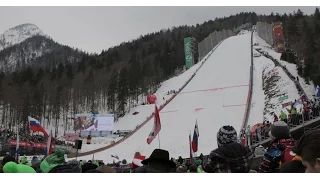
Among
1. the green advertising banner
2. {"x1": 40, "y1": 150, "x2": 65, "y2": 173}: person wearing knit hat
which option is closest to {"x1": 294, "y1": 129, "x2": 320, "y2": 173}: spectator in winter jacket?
{"x1": 40, "y1": 150, "x2": 65, "y2": 173}: person wearing knit hat

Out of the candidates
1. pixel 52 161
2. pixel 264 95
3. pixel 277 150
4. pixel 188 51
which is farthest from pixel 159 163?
pixel 188 51

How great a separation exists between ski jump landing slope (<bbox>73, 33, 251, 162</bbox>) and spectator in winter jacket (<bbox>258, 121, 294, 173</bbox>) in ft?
58.4

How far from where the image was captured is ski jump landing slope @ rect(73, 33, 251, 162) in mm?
23906

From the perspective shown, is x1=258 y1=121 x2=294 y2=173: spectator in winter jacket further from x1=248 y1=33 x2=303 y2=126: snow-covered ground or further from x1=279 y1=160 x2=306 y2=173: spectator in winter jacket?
x1=248 y1=33 x2=303 y2=126: snow-covered ground

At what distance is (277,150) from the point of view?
10.1ft

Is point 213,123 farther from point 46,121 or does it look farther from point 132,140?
point 46,121

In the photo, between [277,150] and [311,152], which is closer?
[311,152]

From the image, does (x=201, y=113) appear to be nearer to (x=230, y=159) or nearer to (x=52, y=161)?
(x=52, y=161)

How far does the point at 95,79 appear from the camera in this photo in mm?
66375

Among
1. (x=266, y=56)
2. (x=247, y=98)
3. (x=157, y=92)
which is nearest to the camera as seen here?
(x=247, y=98)

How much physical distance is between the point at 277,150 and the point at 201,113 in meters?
26.9

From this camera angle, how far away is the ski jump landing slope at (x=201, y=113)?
23906mm
